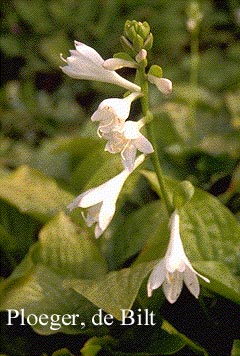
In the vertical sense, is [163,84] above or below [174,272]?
above

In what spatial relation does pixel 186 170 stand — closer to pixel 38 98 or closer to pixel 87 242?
pixel 87 242

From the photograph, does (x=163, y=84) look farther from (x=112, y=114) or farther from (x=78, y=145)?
(x=78, y=145)

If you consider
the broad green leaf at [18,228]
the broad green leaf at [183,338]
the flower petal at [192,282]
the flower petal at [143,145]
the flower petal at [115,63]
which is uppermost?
the flower petal at [115,63]

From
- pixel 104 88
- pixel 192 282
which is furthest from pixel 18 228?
pixel 104 88

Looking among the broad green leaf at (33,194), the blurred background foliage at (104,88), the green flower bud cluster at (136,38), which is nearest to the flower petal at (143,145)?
the green flower bud cluster at (136,38)

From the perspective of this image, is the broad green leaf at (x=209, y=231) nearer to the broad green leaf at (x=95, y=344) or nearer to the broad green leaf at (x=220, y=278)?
the broad green leaf at (x=220, y=278)
